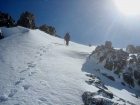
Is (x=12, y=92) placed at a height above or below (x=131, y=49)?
below

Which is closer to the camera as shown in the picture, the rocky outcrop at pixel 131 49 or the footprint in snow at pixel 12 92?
the footprint in snow at pixel 12 92

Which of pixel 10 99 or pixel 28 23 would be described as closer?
pixel 10 99

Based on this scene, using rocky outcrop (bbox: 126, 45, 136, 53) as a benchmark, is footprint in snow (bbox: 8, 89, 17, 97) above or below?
below

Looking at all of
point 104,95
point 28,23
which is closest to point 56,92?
point 104,95

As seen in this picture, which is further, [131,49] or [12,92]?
[131,49]

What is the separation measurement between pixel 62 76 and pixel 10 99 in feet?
16.9

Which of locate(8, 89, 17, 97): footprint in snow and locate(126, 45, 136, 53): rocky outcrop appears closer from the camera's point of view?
locate(8, 89, 17, 97): footprint in snow

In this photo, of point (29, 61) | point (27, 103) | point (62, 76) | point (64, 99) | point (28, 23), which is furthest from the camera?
point (28, 23)

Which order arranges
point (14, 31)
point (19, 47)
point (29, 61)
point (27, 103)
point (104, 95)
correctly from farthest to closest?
point (14, 31)
point (19, 47)
point (29, 61)
point (104, 95)
point (27, 103)

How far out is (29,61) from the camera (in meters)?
14.0

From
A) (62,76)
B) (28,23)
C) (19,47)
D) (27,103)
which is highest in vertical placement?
(28,23)

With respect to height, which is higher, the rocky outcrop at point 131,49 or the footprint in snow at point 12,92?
the rocky outcrop at point 131,49

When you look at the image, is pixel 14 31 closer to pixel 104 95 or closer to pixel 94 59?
pixel 94 59

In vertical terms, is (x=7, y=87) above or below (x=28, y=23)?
below
